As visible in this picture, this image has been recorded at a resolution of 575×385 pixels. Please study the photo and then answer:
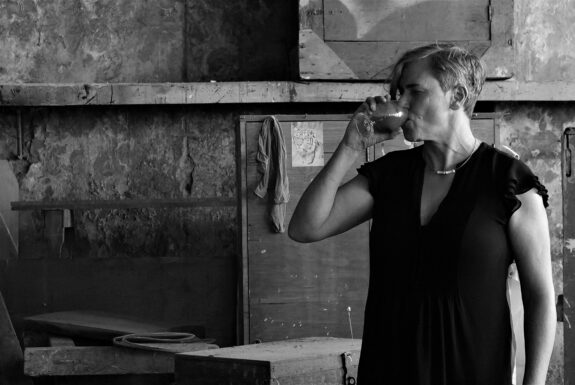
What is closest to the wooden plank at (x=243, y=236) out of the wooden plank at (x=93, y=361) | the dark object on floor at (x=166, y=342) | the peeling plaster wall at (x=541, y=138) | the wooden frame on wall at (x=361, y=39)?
the dark object on floor at (x=166, y=342)

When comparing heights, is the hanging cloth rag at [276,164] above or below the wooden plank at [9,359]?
above

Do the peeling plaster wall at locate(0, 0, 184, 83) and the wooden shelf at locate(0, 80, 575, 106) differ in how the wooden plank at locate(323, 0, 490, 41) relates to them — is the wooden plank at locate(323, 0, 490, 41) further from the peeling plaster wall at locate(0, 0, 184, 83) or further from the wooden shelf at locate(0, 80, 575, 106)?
the peeling plaster wall at locate(0, 0, 184, 83)

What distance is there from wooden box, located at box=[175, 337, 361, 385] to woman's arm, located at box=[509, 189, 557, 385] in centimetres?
179

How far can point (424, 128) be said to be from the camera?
99.3 inches

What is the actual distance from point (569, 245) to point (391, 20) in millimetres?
1792

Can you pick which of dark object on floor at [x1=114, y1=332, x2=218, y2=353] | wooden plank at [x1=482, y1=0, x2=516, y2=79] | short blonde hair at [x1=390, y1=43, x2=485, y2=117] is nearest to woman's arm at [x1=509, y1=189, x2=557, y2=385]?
short blonde hair at [x1=390, y1=43, x2=485, y2=117]

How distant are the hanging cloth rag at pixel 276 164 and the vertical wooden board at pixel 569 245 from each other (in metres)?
1.95

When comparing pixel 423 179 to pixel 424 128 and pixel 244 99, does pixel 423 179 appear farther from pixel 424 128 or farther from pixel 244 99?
pixel 244 99

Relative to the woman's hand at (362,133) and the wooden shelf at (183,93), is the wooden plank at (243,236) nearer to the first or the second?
the wooden shelf at (183,93)

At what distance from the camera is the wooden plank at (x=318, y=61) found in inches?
223

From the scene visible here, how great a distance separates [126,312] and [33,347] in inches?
28.6

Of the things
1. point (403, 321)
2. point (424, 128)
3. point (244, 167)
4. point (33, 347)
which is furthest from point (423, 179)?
point (33, 347)

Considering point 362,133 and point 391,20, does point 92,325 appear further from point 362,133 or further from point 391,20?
point 362,133

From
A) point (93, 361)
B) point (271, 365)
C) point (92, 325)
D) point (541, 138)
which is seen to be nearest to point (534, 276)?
point (271, 365)
